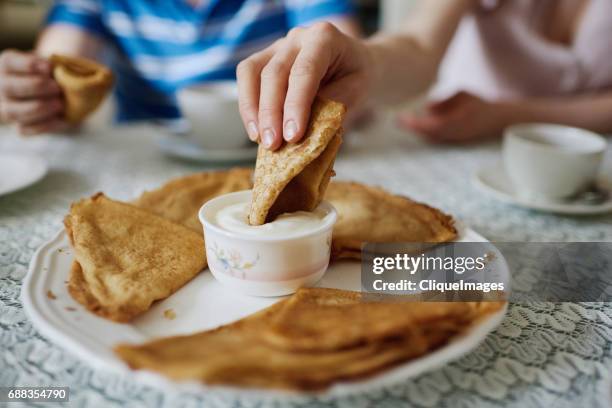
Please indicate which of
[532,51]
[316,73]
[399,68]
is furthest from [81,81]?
[532,51]

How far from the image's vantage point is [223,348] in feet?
1.95

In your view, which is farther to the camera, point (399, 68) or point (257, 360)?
point (399, 68)

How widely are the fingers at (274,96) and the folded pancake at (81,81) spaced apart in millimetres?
666

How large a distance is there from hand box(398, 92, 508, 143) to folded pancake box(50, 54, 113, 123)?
958mm

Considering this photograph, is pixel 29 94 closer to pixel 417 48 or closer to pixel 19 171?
pixel 19 171

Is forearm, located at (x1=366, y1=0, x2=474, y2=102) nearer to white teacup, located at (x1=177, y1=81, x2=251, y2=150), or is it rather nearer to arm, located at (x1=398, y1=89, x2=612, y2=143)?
arm, located at (x1=398, y1=89, x2=612, y2=143)

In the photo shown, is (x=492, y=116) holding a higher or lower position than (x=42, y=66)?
lower

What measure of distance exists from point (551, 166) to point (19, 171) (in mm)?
1263

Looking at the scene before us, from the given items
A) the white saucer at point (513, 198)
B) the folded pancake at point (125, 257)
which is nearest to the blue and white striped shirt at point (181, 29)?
the white saucer at point (513, 198)

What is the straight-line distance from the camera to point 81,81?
4.57 feet

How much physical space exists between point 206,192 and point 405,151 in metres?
0.75

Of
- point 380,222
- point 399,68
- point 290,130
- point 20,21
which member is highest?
point 290,130

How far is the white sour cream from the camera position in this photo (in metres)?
0.78

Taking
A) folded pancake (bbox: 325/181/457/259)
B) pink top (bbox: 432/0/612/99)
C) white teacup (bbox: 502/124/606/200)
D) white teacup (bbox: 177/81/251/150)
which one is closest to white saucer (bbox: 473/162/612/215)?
white teacup (bbox: 502/124/606/200)
